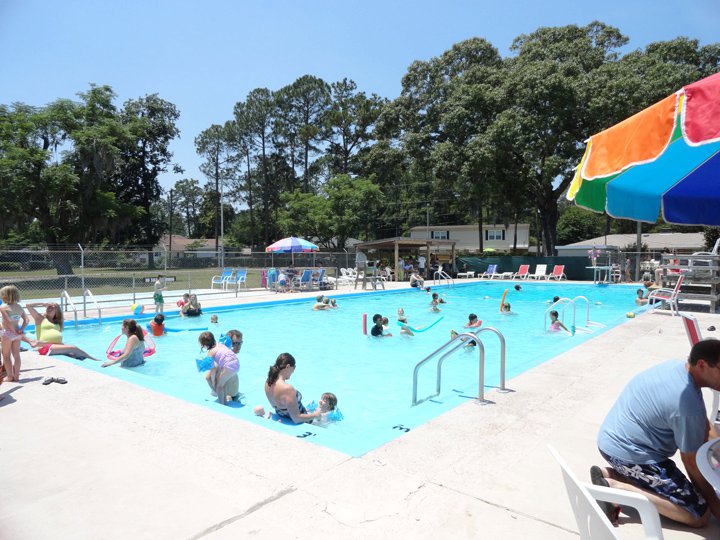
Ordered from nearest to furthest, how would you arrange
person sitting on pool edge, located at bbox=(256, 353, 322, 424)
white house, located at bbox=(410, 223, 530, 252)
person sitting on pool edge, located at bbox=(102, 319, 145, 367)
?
person sitting on pool edge, located at bbox=(256, 353, 322, 424) < person sitting on pool edge, located at bbox=(102, 319, 145, 367) < white house, located at bbox=(410, 223, 530, 252)

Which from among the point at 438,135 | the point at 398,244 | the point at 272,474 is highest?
the point at 438,135

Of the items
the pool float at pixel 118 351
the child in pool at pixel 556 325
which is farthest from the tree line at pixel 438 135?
the pool float at pixel 118 351

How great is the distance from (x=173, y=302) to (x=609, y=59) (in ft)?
118

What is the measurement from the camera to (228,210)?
7162 centimetres

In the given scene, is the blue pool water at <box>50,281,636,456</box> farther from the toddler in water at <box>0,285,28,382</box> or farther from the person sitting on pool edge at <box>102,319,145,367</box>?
the toddler in water at <box>0,285,28,382</box>

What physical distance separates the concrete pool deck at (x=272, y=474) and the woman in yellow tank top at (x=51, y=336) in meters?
2.52

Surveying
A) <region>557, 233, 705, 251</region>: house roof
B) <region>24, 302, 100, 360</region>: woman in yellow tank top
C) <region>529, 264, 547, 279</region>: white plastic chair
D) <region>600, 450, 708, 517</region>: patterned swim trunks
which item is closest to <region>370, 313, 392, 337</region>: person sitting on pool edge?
<region>24, 302, 100, 360</region>: woman in yellow tank top

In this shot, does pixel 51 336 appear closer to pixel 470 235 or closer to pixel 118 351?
pixel 118 351

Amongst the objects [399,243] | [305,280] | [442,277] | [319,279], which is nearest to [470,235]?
[442,277]

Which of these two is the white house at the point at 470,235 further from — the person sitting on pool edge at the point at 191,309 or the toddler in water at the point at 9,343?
the toddler in water at the point at 9,343

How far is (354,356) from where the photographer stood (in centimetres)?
1105

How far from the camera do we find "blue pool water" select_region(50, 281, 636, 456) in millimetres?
5812

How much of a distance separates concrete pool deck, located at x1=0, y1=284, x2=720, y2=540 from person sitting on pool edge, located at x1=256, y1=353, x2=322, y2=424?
0.80m

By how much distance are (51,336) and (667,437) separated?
9.00 metres
